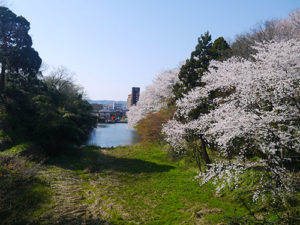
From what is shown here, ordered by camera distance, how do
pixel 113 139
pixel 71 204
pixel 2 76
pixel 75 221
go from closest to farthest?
1. pixel 75 221
2. pixel 71 204
3. pixel 2 76
4. pixel 113 139

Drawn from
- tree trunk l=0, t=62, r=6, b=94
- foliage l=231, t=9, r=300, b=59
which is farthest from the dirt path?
foliage l=231, t=9, r=300, b=59

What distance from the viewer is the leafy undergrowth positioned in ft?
18.7

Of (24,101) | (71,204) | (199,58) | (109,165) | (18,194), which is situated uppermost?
(199,58)

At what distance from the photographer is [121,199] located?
7.39m

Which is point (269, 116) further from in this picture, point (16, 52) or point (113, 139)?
point (113, 139)

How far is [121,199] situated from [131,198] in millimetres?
374

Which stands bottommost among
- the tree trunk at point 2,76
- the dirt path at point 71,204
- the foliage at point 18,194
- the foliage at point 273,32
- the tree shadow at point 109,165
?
the tree shadow at point 109,165

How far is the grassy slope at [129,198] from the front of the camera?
582 cm

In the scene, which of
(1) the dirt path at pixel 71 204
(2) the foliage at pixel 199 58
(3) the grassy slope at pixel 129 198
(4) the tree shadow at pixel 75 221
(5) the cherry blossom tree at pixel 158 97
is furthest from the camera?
(5) the cherry blossom tree at pixel 158 97

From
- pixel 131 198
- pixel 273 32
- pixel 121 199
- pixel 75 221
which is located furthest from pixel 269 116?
pixel 273 32

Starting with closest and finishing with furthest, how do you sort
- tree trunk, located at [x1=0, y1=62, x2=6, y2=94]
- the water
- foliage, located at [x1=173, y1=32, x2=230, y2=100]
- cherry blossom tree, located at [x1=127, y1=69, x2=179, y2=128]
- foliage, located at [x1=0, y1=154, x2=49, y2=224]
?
foliage, located at [x1=0, y1=154, x2=49, y2=224] → foliage, located at [x1=173, y1=32, x2=230, y2=100] → tree trunk, located at [x1=0, y1=62, x2=6, y2=94] → cherry blossom tree, located at [x1=127, y1=69, x2=179, y2=128] → the water

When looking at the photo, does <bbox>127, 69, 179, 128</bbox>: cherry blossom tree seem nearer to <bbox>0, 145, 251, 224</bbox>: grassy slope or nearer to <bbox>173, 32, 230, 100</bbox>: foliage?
<bbox>173, 32, 230, 100</bbox>: foliage

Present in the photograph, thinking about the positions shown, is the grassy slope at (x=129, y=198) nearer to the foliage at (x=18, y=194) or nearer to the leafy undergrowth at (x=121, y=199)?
the leafy undergrowth at (x=121, y=199)

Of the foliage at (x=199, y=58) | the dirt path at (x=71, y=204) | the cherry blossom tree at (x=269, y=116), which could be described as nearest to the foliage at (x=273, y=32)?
the foliage at (x=199, y=58)
